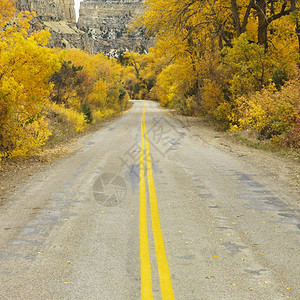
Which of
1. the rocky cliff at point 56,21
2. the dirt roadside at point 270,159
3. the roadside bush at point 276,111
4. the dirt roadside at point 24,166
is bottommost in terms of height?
the dirt roadside at point 24,166

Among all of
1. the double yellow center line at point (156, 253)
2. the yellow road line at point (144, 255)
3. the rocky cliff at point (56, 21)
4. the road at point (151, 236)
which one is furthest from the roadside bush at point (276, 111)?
the rocky cliff at point (56, 21)

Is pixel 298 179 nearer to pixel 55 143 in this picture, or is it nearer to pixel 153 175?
pixel 153 175

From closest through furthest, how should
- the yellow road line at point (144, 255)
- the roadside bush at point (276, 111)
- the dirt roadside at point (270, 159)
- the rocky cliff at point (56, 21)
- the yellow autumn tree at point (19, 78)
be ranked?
the yellow road line at point (144, 255) < the dirt roadside at point (270, 159) < the yellow autumn tree at point (19, 78) < the roadside bush at point (276, 111) < the rocky cliff at point (56, 21)

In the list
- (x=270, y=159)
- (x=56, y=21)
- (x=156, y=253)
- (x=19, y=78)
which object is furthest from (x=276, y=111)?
(x=56, y=21)

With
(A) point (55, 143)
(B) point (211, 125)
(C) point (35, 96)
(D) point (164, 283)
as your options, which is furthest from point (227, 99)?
(D) point (164, 283)

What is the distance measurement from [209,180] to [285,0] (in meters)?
15.0

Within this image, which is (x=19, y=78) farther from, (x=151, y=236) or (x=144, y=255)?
(x=144, y=255)

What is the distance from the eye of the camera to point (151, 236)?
15.7 feet

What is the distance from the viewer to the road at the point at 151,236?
3.53 m

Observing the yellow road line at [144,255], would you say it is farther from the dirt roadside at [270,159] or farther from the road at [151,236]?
A: the dirt roadside at [270,159]

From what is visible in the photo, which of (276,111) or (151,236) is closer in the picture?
(151,236)

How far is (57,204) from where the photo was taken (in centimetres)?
636

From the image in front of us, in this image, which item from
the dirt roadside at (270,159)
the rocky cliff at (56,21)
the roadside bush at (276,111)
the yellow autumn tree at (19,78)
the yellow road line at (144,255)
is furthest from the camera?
the rocky cliff at (56,21)

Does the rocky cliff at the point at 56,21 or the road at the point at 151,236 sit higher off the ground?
the rocky cliff at the point at 56,21
